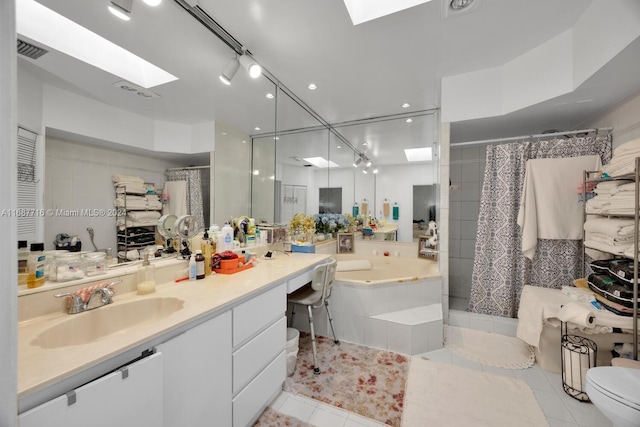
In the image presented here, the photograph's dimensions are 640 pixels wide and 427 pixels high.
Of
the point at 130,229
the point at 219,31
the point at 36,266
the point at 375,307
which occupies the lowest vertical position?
the point at 375,307

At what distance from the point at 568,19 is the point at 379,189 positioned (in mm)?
2501

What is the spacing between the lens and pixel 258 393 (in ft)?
4.81

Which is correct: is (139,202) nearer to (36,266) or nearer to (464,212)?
(36,266)

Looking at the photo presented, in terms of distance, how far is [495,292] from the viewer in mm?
2670

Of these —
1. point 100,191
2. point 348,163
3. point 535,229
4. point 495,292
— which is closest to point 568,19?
point 535,229

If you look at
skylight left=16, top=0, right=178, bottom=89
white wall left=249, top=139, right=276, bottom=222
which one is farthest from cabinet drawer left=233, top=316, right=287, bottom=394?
skylight left=16, top=0, right=178, bottom=89

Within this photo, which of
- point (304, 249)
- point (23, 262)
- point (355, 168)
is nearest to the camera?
point (23, 262)

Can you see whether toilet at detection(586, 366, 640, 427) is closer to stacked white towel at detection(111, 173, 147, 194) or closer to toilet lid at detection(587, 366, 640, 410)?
toilet lid at detection(587, 366, 640, 410)

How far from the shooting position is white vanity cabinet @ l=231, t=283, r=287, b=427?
1.31 m

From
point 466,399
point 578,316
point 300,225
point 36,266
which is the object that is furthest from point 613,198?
point 36,266

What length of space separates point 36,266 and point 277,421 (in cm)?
150

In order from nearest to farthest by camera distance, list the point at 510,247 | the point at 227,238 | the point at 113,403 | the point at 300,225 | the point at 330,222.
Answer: the point at 113,403 → the point at 227,238 → the point at 510,247 → the point at 300,225 → the point at 330,222

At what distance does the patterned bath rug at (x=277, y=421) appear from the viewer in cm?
152

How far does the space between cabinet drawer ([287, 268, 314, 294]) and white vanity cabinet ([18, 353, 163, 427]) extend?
99cm
